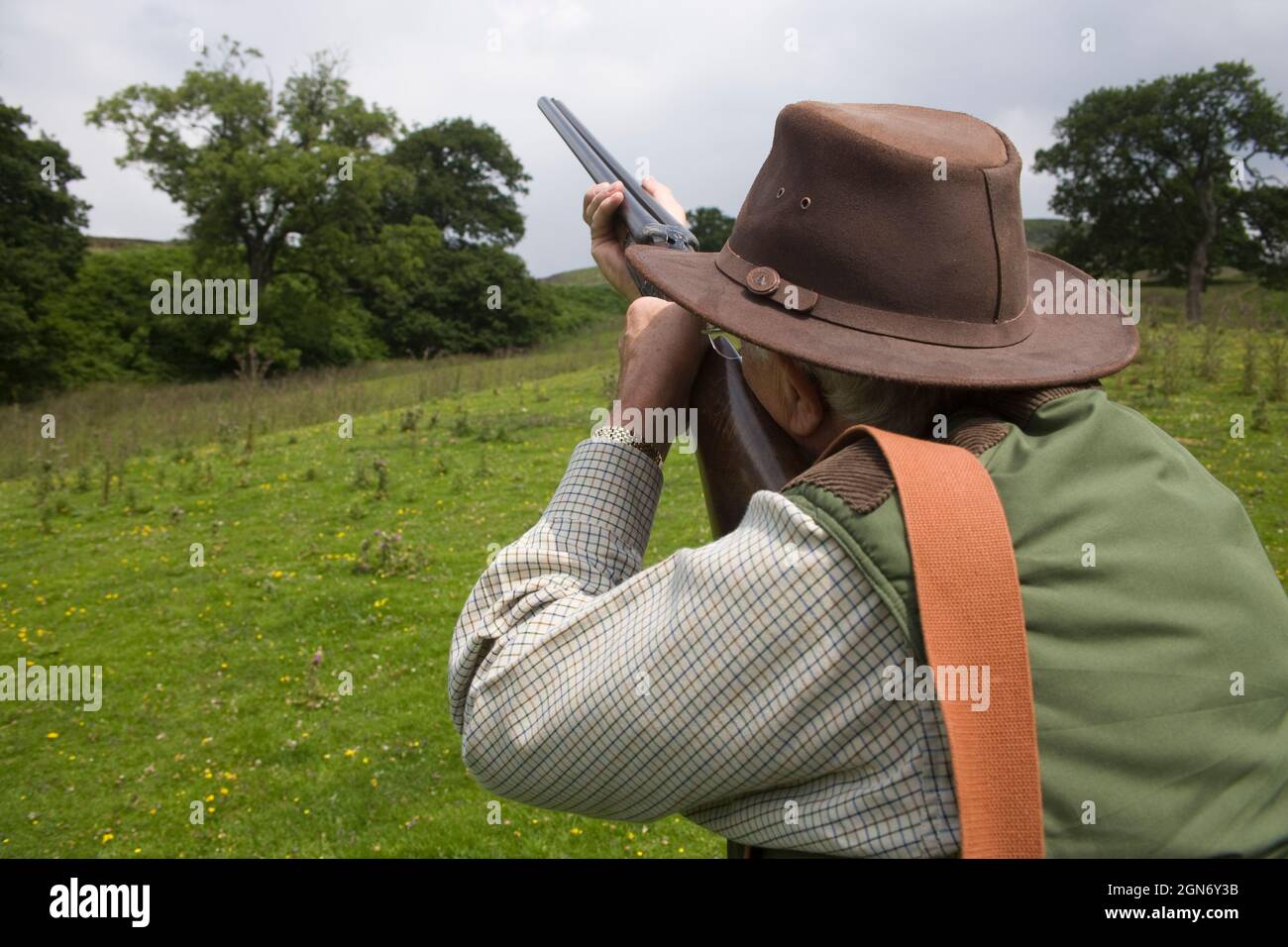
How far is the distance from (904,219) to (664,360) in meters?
0.62

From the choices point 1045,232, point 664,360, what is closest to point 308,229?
point 1045,232

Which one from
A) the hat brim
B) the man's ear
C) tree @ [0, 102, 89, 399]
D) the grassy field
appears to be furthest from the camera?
tree @ [0, 102, 89, 399]

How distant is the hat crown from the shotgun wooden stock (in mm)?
370

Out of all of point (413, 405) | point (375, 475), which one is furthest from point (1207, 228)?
point (375, 475)

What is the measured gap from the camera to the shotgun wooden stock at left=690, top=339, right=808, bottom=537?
198cm

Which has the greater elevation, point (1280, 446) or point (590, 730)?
point (1280, 446)

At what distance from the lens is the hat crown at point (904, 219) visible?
65.1 inches

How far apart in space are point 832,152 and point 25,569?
10.9 m

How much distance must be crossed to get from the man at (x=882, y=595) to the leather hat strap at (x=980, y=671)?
30mm

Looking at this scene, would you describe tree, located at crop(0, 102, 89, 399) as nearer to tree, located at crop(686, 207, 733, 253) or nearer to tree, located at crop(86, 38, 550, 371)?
tree, located at crop(86, 38, 550, 371)

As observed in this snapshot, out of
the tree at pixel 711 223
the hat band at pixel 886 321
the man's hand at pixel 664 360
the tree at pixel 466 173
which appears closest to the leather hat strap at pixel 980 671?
the hat band at pixel 886 321

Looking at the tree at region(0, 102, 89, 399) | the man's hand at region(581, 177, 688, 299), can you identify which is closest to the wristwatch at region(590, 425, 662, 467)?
the man's hand at region(581, 177, 688, 299)
